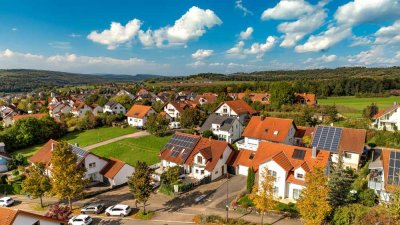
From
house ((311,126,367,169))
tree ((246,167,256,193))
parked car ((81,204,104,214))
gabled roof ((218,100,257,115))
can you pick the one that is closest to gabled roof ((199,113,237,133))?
gabled roof ((218,100,257,115))

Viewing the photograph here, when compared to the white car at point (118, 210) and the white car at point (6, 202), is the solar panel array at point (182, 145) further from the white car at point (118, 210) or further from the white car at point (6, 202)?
the white car at point (6, 202)

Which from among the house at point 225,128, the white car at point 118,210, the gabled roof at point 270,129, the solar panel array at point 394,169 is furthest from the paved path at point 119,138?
the solar panel array at point 394,169

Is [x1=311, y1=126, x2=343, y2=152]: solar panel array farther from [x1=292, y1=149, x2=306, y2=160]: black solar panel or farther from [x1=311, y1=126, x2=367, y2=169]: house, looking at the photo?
[x1=292, y1=149, x2=306, y2=160]: black solar panel

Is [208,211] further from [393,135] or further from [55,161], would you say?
[393,135]

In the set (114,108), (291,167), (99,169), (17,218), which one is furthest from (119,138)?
(17,218)

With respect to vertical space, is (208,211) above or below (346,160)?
below

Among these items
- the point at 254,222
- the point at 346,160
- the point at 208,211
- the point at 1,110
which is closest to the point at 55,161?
the point at 208,211
